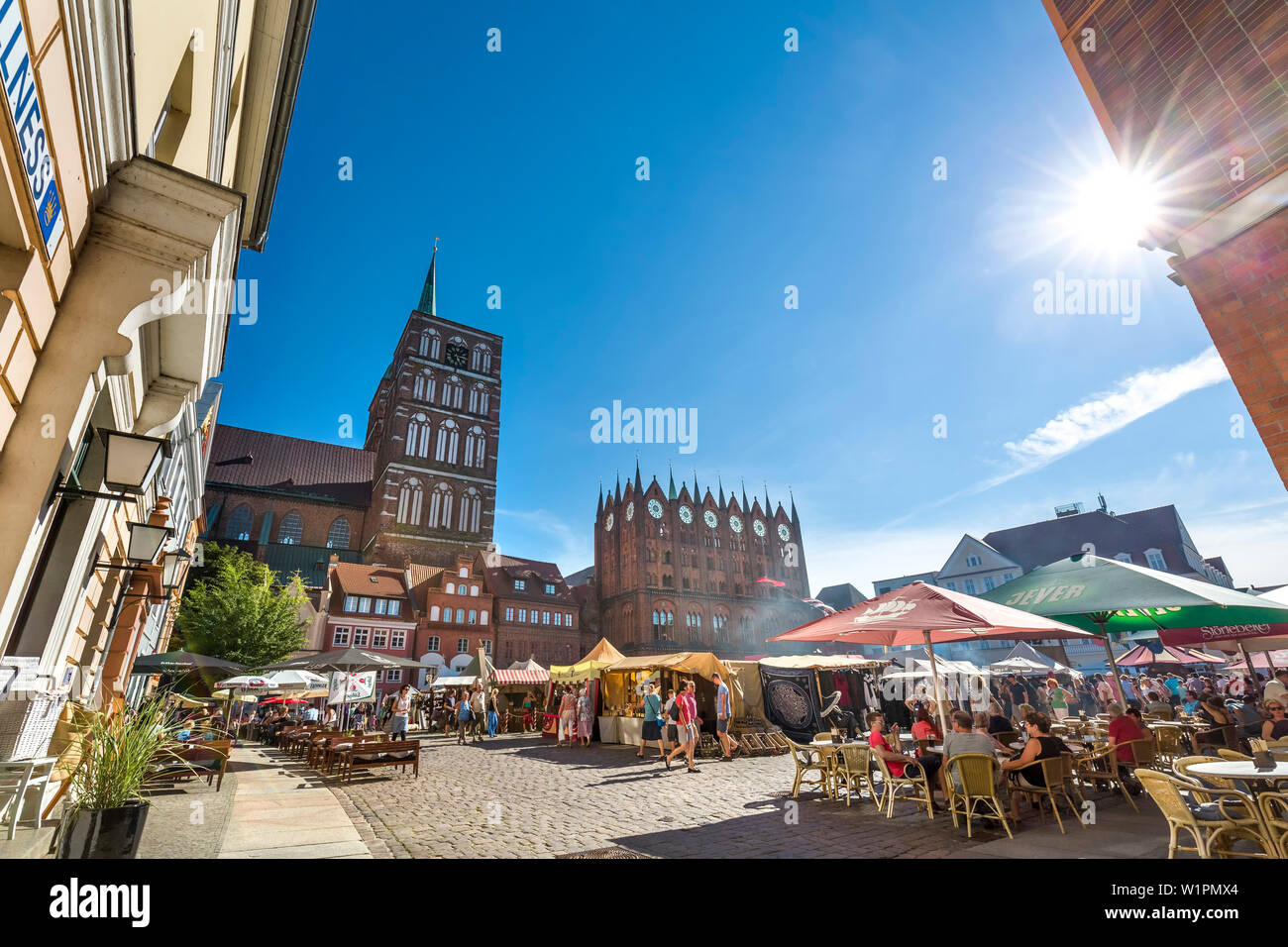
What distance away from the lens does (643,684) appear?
58.4 ft

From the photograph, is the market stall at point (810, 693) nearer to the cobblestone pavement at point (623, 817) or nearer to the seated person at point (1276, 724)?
the cobblestone pavement at point (623, 817)

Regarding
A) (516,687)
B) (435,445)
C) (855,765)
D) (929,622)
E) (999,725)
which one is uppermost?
(435,445)

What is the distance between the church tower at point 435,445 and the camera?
157ft

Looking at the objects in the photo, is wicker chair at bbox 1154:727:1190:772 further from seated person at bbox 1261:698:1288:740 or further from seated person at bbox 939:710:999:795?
seated person at bbox 939:710:999:795

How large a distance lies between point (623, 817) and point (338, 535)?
1926 inches

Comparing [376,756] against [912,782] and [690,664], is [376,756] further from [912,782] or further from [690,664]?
[912,782]

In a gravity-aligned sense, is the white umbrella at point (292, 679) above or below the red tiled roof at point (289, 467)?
below

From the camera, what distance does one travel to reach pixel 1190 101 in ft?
14.9

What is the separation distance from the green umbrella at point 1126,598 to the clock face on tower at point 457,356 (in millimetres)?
56047

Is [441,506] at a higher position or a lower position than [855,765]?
higher

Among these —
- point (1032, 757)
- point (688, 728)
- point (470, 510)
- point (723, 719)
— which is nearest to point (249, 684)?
point (688, 728)

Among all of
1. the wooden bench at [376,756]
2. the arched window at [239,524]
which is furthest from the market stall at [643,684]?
the arched window at [239,524]

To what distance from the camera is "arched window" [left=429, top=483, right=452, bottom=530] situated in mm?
49375
